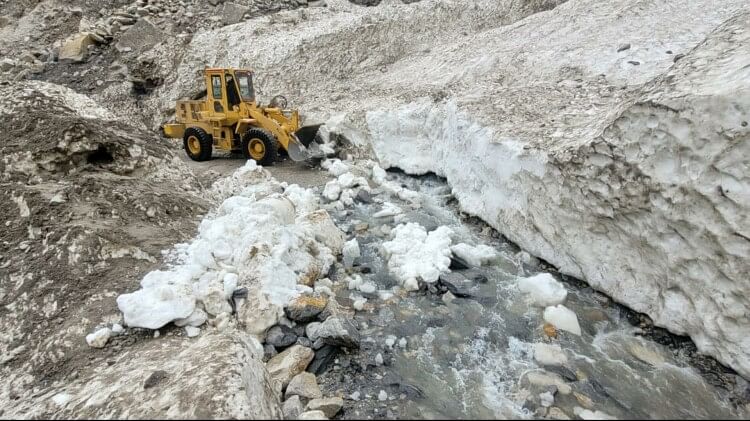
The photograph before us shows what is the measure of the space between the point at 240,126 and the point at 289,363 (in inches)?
268

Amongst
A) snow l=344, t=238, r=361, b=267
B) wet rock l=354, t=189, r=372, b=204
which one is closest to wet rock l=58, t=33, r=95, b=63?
wet rock l=354, t=189, r=372, b=204

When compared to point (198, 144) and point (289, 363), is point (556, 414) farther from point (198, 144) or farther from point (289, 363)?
point (198, 144)

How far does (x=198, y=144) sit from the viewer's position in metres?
9.69

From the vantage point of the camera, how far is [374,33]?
12930 millimetres

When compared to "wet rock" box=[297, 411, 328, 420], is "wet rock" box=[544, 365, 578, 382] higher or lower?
lower

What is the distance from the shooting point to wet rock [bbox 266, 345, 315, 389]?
326 centimetres

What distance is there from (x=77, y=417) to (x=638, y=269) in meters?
4.65

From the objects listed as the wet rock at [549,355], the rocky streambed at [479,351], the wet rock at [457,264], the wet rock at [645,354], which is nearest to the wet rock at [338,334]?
the rocky streambed at [479,351]

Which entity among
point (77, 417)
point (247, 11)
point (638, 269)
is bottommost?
point (638, 269)

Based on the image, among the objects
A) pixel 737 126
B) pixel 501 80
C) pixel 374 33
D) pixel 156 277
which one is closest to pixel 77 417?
pixel 156 277

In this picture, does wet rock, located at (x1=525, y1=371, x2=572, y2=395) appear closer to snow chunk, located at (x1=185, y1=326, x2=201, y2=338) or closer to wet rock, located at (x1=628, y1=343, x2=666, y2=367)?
wet rock, located at (x1=628, y1=343, x2=666, y2=367)

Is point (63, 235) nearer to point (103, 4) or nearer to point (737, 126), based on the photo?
point (737, 126)

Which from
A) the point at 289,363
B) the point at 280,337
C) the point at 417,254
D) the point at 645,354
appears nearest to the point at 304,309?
the point at 280,337

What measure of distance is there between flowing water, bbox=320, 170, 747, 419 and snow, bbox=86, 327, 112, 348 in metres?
1.69
